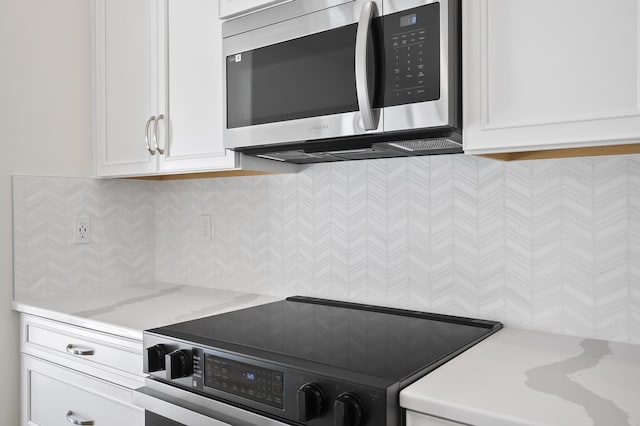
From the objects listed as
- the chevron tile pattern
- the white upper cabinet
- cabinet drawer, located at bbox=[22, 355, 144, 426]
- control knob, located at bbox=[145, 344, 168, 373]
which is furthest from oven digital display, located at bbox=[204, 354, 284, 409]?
the chevron tile pattern

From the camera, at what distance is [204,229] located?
87.1 inches

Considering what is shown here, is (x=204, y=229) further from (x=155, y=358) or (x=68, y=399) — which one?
(x=155, y=358)

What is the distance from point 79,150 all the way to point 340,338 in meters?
1.51

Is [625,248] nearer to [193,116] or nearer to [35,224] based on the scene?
[193,116]

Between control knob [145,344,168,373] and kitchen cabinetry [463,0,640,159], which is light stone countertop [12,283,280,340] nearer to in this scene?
control knob [145,344,168,373]

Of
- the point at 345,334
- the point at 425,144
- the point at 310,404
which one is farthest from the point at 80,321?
the point at 425,144

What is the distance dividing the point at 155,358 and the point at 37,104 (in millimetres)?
1301

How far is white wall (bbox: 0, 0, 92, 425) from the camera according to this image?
76.5 inches

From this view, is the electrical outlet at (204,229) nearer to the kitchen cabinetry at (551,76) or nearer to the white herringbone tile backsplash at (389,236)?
the white herringbone tile backsplash at (389,236)

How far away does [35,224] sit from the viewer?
6.64ft

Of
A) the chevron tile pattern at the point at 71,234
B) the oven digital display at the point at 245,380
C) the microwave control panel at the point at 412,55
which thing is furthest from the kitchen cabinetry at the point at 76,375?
the microwave control panel at the point at 412,55

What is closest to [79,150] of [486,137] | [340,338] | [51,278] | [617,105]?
[51,278]

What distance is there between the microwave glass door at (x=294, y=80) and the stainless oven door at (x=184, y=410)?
30.9 inches

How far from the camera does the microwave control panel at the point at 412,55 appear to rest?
3.85 ft
